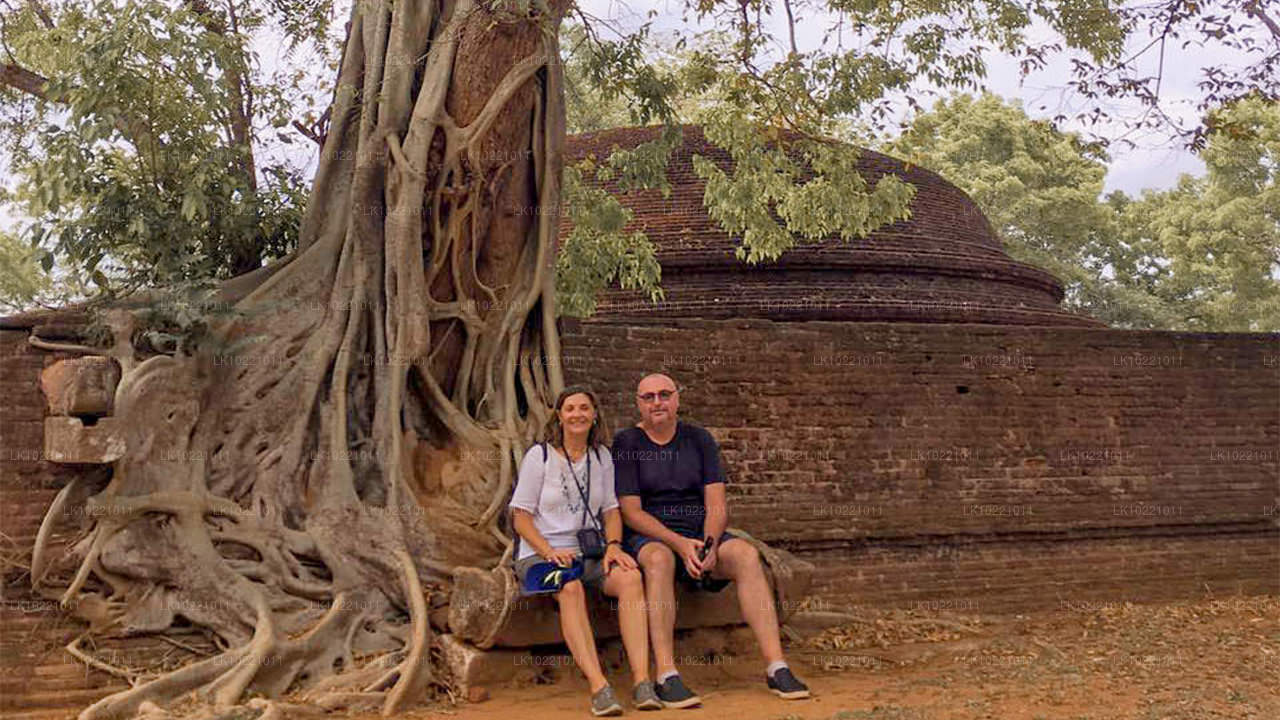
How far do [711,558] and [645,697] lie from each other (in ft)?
2.26

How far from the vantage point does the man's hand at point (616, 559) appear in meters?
4.95

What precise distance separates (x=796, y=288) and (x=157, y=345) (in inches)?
299

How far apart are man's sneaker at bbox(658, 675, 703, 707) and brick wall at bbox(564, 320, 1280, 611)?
3472 millimetres

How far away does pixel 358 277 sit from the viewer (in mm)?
6309

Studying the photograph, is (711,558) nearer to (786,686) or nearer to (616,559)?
(616,559)

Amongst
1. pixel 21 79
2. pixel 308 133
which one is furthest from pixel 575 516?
pixel 21 79

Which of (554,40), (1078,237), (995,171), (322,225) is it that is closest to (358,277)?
(322,225)

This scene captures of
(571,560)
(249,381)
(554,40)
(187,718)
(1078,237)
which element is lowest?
(187,718)

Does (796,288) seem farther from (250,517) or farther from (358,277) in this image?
(250,517)

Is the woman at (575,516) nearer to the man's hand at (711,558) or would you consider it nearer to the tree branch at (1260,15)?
the man's hand at (711,558)

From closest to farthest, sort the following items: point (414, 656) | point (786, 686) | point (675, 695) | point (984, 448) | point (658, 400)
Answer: point (675, 695) → point (786, 686) → point (414, 656) → point (658, 400) → point (984, 448)

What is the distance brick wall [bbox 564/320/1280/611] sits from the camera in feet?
28.2

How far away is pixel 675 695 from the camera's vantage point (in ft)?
15.8

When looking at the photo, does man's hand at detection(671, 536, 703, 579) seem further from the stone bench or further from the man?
the stone bench
